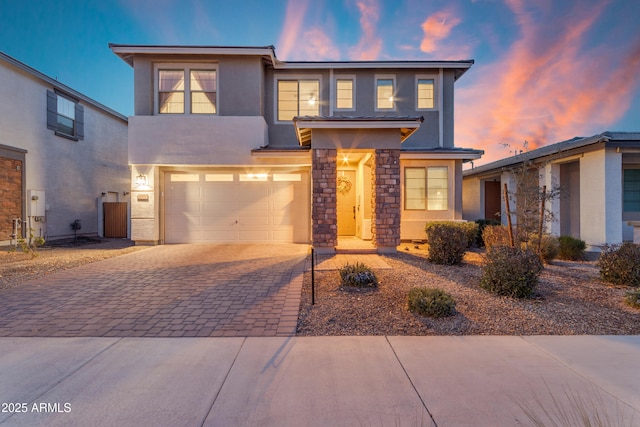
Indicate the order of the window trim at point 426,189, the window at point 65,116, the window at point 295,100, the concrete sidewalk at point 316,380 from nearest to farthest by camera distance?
the concrete sidewalk at point 316,380 < the window trim at point 426,189 < the window at point 295,100 < the window at point 65,116

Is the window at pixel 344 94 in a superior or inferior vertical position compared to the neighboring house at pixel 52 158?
superior

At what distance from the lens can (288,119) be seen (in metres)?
11.8

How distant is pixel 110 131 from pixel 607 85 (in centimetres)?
2402

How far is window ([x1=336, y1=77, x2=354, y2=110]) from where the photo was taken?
474 inches

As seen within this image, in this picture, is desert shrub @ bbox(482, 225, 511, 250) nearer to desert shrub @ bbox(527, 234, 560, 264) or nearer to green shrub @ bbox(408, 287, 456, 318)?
desert shrub @ bbox(527, 234, 560, 264)

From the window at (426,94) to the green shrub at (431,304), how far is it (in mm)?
10109

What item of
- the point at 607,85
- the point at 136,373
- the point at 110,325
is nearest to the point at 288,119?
the point at 110,325

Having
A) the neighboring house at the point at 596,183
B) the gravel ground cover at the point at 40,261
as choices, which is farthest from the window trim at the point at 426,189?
the gravel ground cover at the point at 40,261

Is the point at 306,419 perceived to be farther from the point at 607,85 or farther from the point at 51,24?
the point at 51,24

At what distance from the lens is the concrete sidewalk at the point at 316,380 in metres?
2.19

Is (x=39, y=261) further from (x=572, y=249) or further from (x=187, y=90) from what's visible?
(x=572, y=249)

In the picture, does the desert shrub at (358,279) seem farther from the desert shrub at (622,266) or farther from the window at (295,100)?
the window at (295,100)

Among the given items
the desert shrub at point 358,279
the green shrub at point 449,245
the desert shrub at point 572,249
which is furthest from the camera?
the desert shrub at point 572,249

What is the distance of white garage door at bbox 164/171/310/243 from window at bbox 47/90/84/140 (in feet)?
22.0
